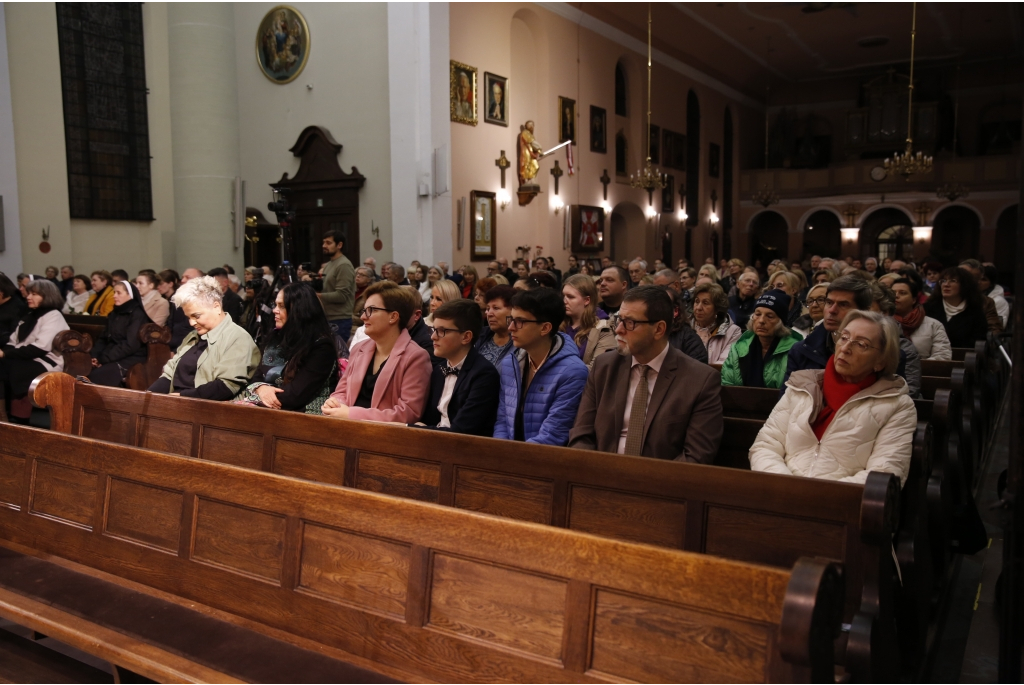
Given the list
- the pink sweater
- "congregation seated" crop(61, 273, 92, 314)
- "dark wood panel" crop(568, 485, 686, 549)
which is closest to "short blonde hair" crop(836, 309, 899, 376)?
"dark wood panel" crop(568, 485, 686, 549)

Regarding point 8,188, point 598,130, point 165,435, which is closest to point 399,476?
point 165,435

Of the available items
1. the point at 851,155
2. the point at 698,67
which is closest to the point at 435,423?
the point at 698,67

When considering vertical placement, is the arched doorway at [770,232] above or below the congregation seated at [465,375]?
above

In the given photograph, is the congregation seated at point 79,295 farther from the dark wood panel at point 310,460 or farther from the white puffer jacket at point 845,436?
the white puffer jacket at point 845,436

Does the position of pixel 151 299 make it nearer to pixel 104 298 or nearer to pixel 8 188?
pixel 104 298

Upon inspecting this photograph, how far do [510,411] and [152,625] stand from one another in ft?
5.54

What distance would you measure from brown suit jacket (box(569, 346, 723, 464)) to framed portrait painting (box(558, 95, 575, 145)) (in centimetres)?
1291

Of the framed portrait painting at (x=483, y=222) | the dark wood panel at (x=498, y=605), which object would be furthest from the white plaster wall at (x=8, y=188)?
the dark wood panel at (x=498, y=605)

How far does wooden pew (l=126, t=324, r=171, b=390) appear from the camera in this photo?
19.8 feet

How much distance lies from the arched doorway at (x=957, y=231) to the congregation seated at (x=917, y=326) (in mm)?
20188

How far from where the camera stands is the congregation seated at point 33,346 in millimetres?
6180

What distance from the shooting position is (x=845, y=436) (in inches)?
108

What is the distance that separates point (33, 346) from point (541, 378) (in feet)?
15.5

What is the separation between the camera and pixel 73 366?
609 centimetres
